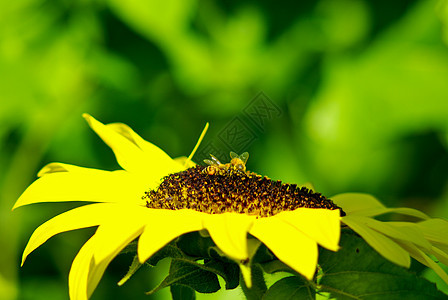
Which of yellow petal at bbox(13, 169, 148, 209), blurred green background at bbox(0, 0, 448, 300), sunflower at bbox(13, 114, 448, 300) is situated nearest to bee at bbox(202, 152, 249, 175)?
sunflower at bbox(13, 114, 448, 300)

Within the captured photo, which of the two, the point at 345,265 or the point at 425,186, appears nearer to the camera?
the point at 345,265

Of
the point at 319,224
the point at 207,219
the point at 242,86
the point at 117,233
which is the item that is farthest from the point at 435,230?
the point at 242,86

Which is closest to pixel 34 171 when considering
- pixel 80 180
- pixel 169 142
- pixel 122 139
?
pixel 169 142

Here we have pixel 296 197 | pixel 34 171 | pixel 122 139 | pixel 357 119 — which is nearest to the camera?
pixel 296 197

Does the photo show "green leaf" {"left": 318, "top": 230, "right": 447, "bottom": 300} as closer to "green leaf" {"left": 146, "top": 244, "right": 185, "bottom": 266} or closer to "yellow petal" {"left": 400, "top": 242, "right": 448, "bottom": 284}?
"yellow petal" {"left": 400, "top": 242, "right": 448, "bottom": 284}

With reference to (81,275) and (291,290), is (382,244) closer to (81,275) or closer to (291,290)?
(291,290)

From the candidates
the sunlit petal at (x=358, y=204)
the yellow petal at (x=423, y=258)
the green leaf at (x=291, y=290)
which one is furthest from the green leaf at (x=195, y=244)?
the sunlit petal at (x=358, y=204)

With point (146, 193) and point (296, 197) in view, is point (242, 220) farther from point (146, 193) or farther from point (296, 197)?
point (146, 193)
